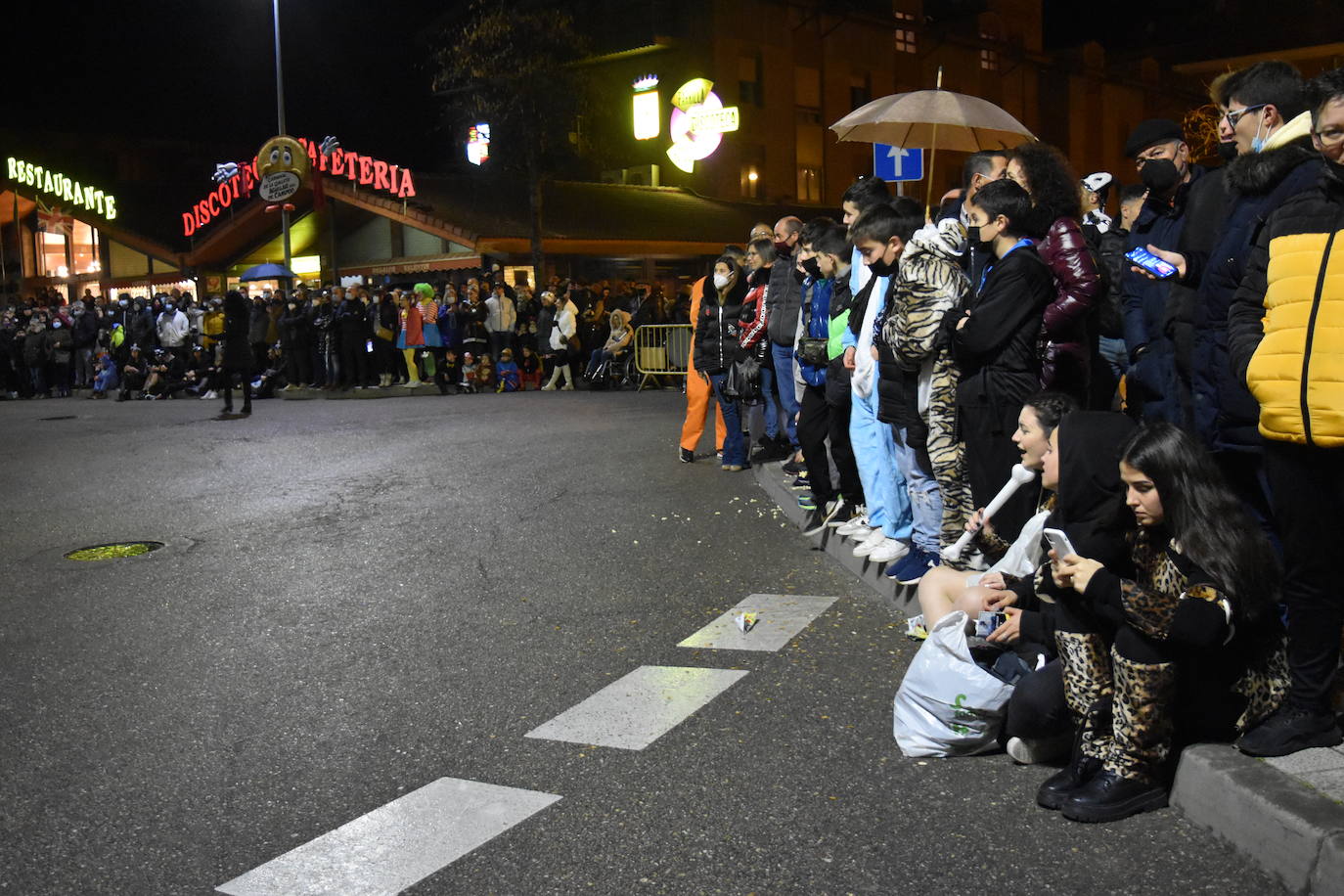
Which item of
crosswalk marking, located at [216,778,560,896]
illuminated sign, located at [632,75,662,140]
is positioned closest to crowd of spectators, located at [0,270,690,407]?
illuminated sign, located at [632,75,662,140]

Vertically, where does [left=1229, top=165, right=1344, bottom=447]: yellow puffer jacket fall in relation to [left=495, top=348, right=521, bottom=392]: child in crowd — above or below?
above

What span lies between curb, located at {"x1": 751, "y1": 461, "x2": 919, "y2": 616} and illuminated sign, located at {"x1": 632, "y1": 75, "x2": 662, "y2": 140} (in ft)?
88.5

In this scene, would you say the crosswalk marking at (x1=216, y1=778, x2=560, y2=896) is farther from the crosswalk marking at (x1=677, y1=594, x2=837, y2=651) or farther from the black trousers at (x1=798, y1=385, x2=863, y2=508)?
the black trousers at (x1=798, y1=385, x2=863, y2=508)

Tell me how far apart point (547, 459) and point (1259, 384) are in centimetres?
869

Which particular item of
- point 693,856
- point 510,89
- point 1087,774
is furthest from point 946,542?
point 510,89

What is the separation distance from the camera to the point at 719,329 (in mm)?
10672

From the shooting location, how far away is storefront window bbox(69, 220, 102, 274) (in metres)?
44.4

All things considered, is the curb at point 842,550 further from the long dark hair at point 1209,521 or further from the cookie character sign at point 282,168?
the cookie character sign at point 282,168

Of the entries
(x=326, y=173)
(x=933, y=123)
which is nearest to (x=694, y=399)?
(x=933, y=123)

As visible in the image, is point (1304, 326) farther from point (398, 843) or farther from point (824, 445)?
point (824, 445)

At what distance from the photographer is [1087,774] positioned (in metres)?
3.66

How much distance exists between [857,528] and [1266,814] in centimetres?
413

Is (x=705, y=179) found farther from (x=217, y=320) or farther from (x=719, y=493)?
(x=719, y=493)

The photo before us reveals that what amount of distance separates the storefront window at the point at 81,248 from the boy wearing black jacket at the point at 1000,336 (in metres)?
45.5
